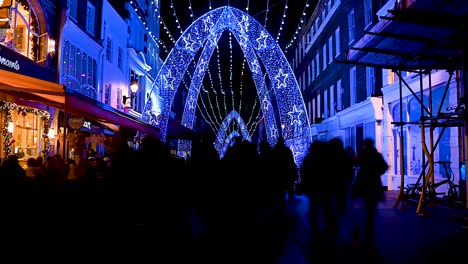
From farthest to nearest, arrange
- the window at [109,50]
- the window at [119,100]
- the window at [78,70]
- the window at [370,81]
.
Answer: the window at [119,100] → the window at [109,50] → the window at [370,81] → the window at [78,70]

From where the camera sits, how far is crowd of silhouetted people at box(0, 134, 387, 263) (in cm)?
590

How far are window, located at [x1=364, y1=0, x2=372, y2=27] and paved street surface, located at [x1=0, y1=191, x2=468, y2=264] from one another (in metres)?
13.1

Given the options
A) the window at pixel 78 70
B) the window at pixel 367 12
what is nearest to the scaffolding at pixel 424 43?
the window at pixel 367 12

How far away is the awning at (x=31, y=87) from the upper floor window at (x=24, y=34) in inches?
126

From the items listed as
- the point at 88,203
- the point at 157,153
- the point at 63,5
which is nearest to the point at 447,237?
the point at 157,153

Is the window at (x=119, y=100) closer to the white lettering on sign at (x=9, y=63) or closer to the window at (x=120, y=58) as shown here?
the window at (x=120, y=58)

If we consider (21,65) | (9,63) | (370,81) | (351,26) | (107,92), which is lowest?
(9,63)

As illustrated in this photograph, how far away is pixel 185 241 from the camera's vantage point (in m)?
7.65

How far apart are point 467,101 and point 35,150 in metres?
13.8

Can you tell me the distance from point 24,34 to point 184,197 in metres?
11.7

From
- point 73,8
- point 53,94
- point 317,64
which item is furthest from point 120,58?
point 53,94

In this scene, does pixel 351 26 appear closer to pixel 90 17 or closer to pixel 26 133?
pixel 90 17

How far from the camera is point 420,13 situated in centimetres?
804

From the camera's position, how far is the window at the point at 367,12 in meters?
19.8
